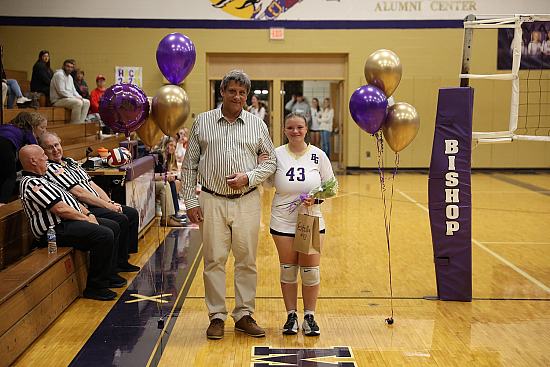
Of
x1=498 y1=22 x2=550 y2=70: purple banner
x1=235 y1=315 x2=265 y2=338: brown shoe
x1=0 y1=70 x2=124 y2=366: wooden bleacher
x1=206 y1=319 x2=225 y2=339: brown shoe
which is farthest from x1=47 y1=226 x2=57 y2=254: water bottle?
x1=498 y1=22 x2=550 y2=70: purple banner

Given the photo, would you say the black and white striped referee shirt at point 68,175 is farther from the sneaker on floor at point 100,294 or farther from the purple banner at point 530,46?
the purple banner at point 530,46

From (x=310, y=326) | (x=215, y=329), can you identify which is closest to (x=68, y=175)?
(x=215, y=329)

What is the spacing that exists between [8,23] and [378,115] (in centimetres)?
1310

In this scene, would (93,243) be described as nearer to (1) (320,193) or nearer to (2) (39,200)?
(2) (39,200)

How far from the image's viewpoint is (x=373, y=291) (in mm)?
5508

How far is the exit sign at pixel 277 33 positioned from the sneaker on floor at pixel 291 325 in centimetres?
1182

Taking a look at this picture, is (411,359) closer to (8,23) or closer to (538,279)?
(538,279)

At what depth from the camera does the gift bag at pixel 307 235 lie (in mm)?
4160

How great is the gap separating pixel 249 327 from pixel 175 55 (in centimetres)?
199

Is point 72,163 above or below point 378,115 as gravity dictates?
below

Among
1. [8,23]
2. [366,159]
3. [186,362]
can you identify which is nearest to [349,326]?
[186,362]

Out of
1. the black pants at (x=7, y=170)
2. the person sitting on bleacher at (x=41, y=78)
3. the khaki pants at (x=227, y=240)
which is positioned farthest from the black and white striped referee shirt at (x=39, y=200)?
the person sitting on bleacher at (x=41, y=78)

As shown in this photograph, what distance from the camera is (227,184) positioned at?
417 cm

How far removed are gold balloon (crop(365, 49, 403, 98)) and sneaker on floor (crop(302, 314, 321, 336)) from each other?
5.86ft
